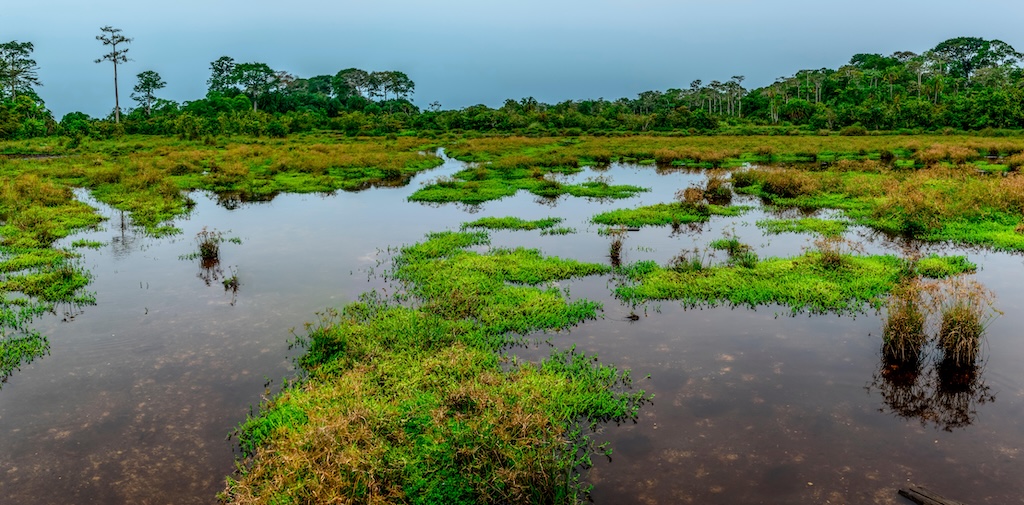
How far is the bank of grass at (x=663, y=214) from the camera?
2306 cm

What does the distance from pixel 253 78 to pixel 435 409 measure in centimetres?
11129

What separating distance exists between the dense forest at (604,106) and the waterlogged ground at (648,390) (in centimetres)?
5479

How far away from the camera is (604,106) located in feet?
382

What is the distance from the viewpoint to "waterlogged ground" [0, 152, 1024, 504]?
7.84 meters

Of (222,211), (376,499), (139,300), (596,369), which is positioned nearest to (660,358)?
(596,369)

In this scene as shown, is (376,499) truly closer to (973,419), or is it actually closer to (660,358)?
(660,358)

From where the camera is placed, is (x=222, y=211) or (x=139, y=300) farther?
(x=222, y=211)

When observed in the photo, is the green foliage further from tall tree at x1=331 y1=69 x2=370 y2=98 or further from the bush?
tall tree at x1=331 y1=69 x2=370 y2=98

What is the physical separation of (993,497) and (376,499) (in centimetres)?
726

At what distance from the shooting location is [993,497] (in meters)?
7.47

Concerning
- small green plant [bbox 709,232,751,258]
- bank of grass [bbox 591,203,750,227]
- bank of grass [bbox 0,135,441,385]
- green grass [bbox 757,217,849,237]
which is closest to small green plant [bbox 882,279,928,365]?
small green plant [bbox 709,232,751,258]

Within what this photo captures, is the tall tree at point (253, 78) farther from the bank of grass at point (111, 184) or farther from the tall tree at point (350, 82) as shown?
the bank of grass at point (111, 184)

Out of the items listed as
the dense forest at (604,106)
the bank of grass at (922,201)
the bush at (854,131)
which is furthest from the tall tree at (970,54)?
the bank of grass at (922,201)

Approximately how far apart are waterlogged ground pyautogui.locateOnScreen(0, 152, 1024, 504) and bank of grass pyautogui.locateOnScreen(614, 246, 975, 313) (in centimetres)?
58
